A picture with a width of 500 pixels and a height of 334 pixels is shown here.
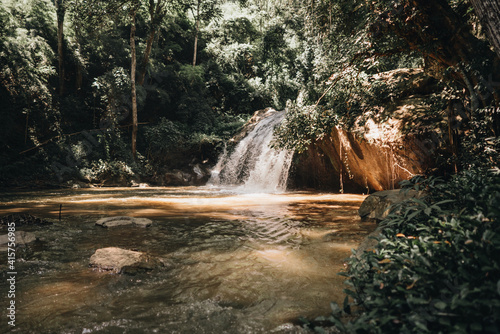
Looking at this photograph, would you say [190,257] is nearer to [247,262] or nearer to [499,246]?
[247,262]

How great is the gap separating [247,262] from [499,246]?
7.20ft

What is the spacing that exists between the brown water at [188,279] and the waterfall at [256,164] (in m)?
6.96

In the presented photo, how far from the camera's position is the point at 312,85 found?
9648mm

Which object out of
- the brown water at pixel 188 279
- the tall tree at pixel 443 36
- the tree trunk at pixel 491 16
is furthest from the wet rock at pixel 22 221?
the tree trunk at pixel 491 16

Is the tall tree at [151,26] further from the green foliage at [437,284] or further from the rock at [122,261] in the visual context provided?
the green foliage at [437,284]

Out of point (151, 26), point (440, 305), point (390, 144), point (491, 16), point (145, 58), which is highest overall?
point (151, 26)

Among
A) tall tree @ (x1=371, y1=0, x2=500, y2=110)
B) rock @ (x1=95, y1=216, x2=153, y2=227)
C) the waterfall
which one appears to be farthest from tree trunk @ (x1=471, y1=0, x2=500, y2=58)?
the waterfall

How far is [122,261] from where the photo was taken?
268 cm

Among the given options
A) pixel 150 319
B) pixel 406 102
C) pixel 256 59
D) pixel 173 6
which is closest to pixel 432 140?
pixel 406 102

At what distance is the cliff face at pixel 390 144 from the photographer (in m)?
5.70

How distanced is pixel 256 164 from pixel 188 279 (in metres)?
10.5

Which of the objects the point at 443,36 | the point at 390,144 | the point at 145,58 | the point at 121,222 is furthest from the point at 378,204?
the point at 145,58

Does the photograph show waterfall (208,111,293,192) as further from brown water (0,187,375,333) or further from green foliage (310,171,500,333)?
green foliage (310,171,500,333)

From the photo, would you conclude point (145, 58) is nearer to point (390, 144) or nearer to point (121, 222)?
point (121, 222)
